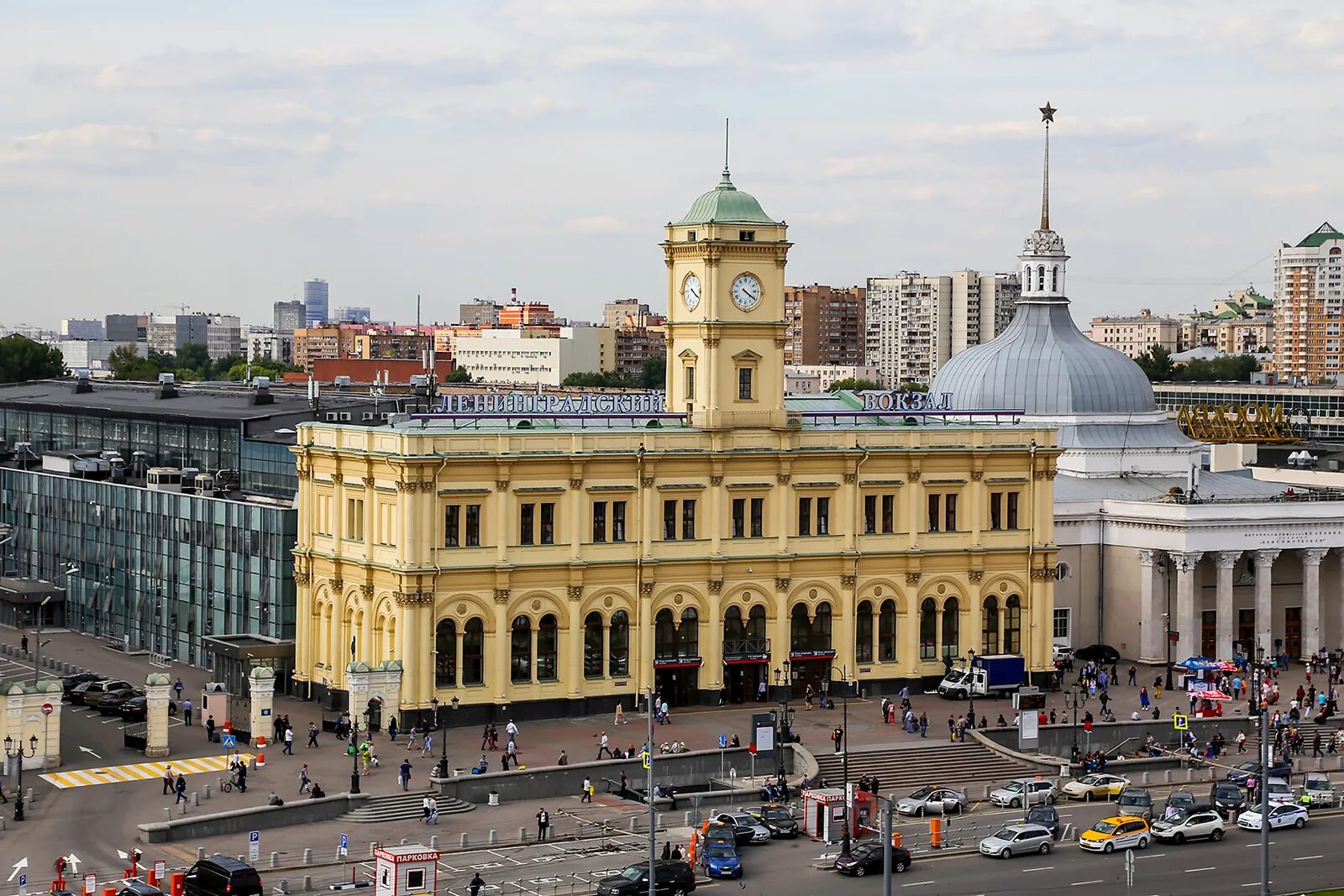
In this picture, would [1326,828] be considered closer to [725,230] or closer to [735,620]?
[735,620]

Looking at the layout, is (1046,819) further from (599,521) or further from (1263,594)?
(1263,594)

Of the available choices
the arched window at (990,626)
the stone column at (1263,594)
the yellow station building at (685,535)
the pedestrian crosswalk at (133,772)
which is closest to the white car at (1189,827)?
the yellow station building at (685,535)

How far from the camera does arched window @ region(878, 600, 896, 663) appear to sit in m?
106

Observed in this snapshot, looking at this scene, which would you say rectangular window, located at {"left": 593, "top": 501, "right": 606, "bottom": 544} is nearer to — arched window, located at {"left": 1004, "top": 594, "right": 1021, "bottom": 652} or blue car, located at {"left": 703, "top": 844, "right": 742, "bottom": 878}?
arched window, located at {"left": 1004, "top": 594, "right": 1021, "bottom": 652}

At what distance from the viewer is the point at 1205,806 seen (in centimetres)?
8275

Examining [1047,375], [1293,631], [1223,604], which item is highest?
[1047,375]

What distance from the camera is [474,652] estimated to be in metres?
97.1

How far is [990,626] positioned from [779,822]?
102ft

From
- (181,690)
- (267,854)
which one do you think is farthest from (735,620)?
(267,854)

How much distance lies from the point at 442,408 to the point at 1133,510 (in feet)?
129

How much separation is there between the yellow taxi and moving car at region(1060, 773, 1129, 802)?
7.32 m

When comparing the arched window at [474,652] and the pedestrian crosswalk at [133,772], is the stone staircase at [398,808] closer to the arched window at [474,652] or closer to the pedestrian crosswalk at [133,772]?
the pedestrian crosswalk at [133,772]

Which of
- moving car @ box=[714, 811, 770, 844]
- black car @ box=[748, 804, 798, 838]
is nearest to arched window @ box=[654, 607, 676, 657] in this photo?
black car @ box=[748, 804, 798, 838]

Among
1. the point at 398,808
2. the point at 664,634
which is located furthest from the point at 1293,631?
the point at 398,808
